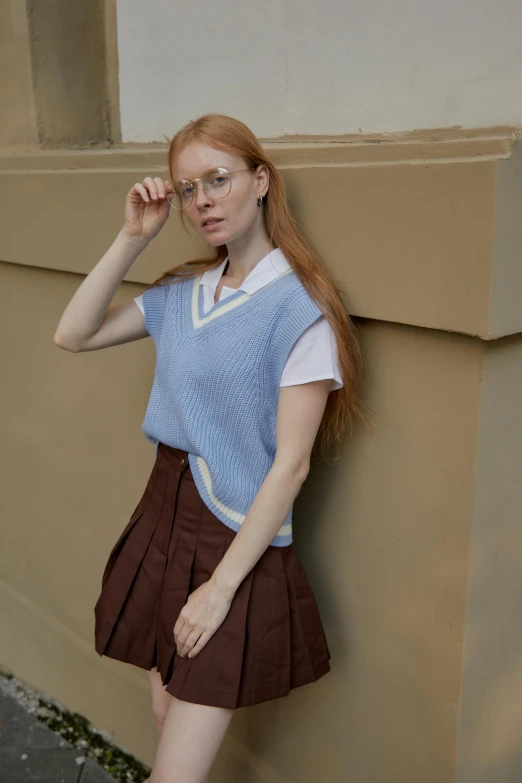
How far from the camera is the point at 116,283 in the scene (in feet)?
6.82

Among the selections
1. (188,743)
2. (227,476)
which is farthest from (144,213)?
(188,743)

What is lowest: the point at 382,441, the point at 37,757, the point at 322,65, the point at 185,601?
the point at 37,757

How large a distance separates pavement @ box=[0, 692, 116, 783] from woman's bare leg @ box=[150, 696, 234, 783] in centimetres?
111

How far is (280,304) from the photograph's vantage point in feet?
5.97

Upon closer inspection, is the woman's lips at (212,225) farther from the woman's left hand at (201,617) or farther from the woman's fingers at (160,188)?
the woman's left hand at (201,617)

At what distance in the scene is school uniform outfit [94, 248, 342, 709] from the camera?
72.0 inches

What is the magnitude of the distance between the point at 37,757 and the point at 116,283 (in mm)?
Result: 1856

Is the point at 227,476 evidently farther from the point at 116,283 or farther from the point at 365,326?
the point at 116,283

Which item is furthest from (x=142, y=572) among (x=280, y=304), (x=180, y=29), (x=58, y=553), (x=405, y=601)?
(x=180, y=29)

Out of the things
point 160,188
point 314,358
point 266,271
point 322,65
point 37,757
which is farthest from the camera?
point 37,757

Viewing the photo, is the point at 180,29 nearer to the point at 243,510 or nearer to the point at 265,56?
the point at 265,56

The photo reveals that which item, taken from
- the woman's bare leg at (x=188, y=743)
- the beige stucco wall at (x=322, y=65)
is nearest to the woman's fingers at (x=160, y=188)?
the beige stucco wall at (x=322, y=65)

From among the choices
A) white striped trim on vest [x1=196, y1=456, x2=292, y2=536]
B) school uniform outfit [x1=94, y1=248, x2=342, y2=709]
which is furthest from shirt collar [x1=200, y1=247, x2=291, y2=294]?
white striped trim on vest [x1=196, y1=456, x2=292, y2=536]

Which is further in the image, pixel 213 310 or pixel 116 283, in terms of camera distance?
pixel 116 283
